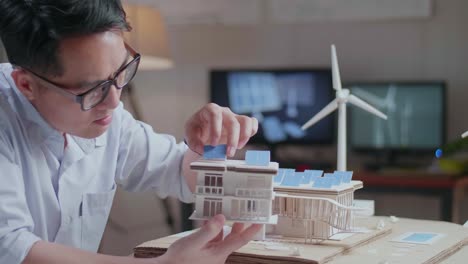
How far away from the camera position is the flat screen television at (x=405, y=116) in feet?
12.6

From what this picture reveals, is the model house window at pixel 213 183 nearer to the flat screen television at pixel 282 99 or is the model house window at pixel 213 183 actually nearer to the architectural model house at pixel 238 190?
the architectural model house at pixel 238 190

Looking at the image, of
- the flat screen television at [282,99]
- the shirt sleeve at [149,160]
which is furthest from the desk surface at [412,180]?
the shirt sleeve at [149,160]

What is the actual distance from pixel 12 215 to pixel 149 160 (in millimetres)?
425

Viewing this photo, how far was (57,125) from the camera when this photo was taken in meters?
1.17

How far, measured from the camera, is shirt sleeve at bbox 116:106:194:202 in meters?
1.40

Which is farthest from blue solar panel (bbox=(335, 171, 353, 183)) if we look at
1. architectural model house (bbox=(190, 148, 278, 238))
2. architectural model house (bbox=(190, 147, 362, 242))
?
architectural model house (bbox=(190, 148, 278, 238))

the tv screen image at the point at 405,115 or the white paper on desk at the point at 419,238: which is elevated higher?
the tv screen image at the point at 405,115

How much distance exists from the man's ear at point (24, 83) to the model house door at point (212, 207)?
1.08 ft

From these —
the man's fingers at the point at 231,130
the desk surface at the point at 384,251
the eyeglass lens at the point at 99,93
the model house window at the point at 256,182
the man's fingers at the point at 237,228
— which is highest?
the eyeglass lens at the point at 99,93

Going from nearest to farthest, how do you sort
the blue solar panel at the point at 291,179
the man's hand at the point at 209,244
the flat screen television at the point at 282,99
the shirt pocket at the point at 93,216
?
the man's hand at the point at 209,244 < the blue solar panel at the point at 291,179 < the shirt pocket at the point at 93,216 < the flat screen television at the point at 282,99

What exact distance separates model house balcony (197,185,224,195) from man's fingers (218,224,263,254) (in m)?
0.06

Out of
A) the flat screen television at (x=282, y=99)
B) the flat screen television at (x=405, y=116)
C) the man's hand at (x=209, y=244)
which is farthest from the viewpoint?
the flat screen television at (x=282, y=99)

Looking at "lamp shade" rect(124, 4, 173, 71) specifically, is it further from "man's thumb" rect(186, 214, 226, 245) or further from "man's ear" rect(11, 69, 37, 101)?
"man's thumb" rect(186, 214, 226, 245)

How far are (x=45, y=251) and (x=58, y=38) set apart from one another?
30 centimetres
